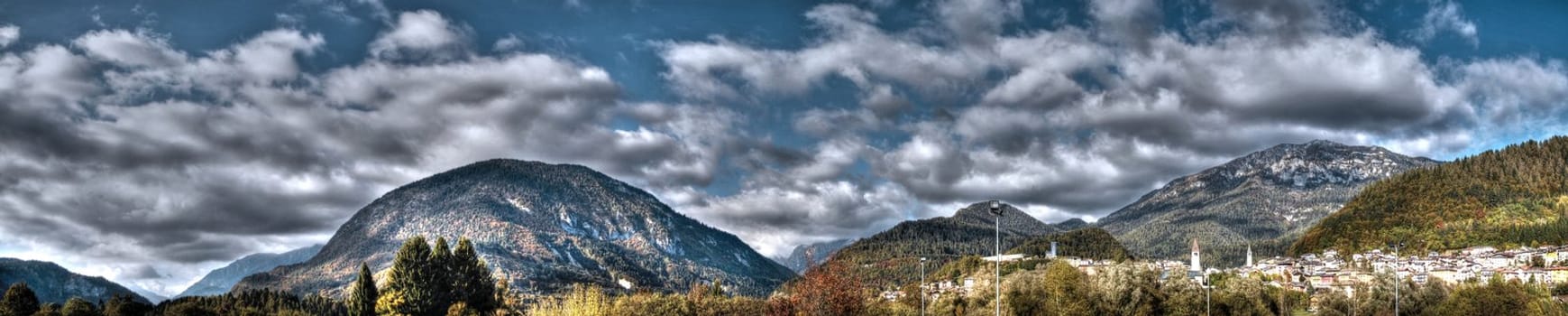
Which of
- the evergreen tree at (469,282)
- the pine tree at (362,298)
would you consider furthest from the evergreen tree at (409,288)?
the evergreen tree at (469,282)

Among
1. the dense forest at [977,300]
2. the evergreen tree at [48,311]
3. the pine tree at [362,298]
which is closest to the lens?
the dense forest at [977,300]

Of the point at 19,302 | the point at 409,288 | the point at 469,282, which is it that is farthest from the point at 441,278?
the point at 19,302

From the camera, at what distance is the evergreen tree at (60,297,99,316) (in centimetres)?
11217

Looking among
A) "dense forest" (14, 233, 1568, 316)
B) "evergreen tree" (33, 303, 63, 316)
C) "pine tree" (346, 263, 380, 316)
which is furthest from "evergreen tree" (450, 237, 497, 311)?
"evergreen tree" (33, 303, 63, 316)

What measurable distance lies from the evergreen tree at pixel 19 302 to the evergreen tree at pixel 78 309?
2783 mm

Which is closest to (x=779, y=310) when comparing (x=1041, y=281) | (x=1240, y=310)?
(x=1041, y=281)

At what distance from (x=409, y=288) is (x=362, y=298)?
6.65 meters

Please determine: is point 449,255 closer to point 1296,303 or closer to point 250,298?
point 250,298

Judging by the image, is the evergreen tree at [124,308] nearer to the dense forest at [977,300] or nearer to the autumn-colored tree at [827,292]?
the dense forest at [977,300]

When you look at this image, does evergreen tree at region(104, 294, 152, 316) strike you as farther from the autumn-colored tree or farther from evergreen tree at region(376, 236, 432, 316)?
the autumn-colored tree

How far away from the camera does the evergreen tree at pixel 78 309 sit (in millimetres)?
112169

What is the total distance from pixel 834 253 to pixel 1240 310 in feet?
222

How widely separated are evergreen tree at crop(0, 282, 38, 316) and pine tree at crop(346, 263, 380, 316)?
3315cm

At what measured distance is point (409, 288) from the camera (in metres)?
103
